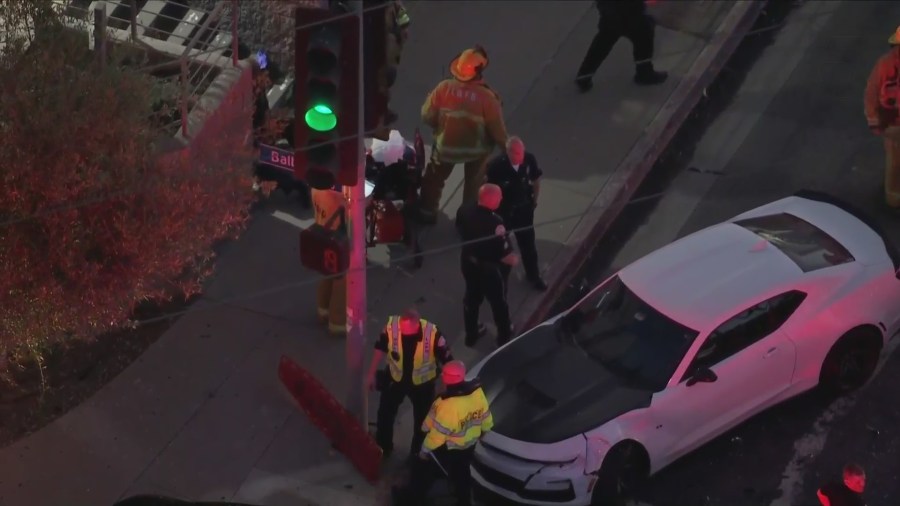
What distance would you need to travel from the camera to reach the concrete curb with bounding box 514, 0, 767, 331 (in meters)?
12.9

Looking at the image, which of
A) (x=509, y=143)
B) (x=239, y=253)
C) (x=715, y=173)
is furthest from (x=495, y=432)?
(x=715, y=173)

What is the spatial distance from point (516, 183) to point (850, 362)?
3.17 meters

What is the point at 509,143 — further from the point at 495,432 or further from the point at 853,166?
the point at 853,166

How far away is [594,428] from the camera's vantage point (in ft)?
33.7

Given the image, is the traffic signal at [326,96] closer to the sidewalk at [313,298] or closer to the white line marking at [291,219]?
the sidewalk at [313,298]

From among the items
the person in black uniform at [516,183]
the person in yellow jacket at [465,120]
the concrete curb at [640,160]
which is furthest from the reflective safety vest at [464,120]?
the concrete curb at [640,160]

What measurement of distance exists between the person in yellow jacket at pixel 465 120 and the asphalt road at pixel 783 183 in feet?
5.20

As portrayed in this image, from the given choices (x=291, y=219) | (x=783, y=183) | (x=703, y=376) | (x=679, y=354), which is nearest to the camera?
(x=703, y=376)

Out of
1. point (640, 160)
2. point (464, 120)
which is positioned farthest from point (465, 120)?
point (640, 160)

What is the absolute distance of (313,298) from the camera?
42.0 ft

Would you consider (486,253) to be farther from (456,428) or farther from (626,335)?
(456,428)

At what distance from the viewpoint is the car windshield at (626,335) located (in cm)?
1060

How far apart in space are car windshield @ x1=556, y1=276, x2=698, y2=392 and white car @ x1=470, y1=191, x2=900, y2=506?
A: 1cm

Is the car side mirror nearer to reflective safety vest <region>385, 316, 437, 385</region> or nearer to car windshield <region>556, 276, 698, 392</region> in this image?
car windshield <region>556, 276, 698, 392</region>
